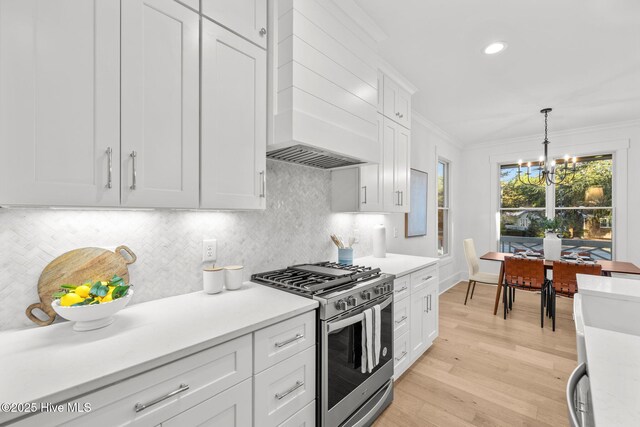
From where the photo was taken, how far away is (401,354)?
2.27 m

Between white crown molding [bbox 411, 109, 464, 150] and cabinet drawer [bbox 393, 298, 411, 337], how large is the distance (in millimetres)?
2722

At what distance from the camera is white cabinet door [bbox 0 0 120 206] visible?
0.91 metres

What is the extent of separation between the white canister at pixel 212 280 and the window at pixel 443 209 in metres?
4.28

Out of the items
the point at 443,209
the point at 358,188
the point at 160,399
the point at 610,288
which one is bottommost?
the point at 160,399

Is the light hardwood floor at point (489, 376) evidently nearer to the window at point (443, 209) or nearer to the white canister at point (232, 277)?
the white canister at point (232, 277)

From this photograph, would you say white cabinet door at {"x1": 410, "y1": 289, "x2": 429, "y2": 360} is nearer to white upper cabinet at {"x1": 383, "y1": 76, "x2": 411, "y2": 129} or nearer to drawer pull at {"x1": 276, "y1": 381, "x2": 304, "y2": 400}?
drawer pull at {"x1": 276, "y1": 381, "x2": 304, "y2": 400}

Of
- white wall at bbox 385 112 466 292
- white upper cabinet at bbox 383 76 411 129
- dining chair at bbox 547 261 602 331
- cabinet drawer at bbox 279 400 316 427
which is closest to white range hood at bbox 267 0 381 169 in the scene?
white upper cabinet at bbox 383 76 411 129

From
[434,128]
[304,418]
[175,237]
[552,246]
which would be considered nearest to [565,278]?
[552,246]

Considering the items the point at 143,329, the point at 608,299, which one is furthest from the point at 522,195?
the point at 143,329

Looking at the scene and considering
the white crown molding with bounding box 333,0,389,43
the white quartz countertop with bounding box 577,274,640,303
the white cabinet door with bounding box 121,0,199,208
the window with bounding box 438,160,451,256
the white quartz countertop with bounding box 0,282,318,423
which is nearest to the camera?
the white quartz countertop with bounding box 0,282,318,423

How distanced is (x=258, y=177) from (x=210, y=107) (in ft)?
1.40

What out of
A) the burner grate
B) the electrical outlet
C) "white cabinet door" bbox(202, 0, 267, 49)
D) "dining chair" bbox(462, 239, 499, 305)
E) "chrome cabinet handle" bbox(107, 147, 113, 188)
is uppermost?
"white cabinet door" bbox(202, 0, 267, 49)

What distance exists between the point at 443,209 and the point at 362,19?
385 centimetres

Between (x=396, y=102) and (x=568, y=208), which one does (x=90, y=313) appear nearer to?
(x=396, y=102)
